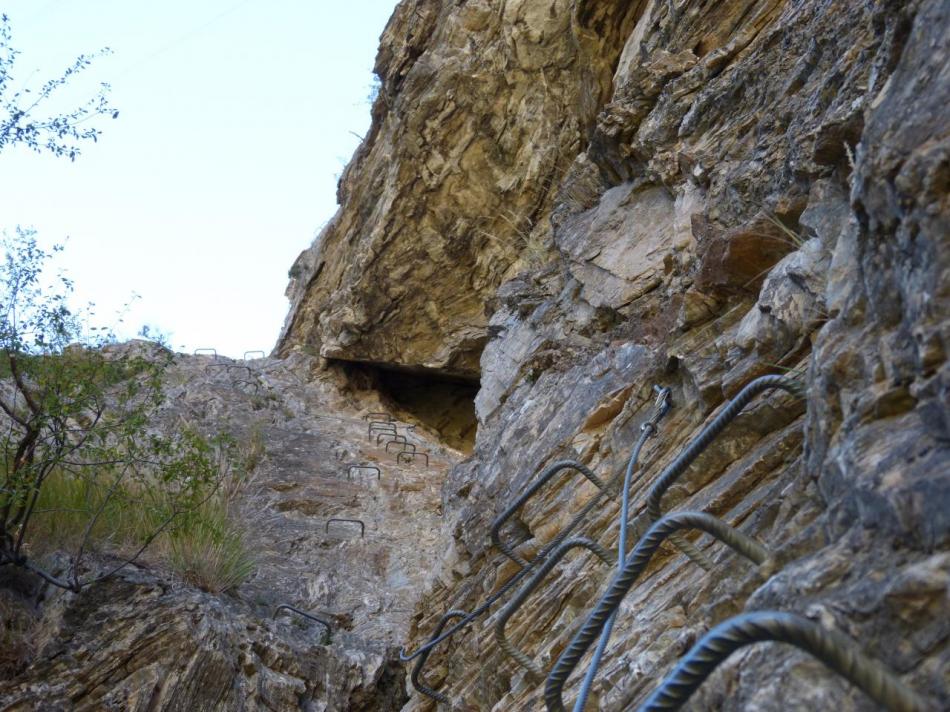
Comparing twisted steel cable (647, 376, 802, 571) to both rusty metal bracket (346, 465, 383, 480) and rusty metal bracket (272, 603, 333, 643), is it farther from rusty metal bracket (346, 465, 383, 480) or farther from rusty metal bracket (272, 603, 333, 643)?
rusty metal bracket (346, 465, 383, 480)

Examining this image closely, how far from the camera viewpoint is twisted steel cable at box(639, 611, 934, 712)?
1.52m

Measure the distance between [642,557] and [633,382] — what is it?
3.83m

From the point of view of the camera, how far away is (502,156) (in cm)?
1797

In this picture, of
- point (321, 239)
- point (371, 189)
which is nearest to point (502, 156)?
point (371, 189)

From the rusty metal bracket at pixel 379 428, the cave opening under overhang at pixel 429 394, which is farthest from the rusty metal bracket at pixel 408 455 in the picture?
the cave opening under overhang at pixel 429 394

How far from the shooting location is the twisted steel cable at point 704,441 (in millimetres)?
2926

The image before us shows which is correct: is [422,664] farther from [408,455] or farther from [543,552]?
[408,455]

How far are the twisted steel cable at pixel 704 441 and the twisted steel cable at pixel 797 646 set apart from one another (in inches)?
46.1

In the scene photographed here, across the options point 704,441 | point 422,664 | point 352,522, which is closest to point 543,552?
point 422,664

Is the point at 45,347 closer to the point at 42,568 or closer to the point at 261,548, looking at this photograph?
the point at 42,568

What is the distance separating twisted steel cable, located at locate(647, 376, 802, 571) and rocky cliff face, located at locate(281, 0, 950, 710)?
0.11m

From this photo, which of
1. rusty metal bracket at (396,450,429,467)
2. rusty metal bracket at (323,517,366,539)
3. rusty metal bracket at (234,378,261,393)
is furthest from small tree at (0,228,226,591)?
rusty metal bracket at (234,378,261,393)

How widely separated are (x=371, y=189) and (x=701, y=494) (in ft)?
54.8

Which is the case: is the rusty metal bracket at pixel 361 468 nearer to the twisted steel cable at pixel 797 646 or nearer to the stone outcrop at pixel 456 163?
the stone outcrop at pixel 456 163
